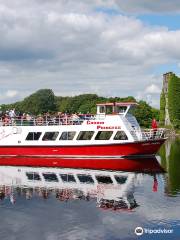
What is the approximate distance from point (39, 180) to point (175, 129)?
265 ft

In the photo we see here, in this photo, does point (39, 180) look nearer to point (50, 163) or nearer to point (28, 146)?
point (50, 163)

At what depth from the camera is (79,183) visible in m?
32.7

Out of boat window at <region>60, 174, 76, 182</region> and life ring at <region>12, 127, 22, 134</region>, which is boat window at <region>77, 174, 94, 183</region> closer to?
boat window at <region>60, 174, 76, 182</region>

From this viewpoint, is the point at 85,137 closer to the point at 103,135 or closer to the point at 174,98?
the point at 103,135

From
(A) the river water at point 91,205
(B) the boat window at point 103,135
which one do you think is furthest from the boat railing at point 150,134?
(A) the river water at point 91,205

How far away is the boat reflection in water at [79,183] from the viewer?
27.7 m

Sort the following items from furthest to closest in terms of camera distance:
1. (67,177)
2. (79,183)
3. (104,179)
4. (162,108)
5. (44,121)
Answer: (162,108)
(44,121)
(67,177)
(104,179)
(79,183)

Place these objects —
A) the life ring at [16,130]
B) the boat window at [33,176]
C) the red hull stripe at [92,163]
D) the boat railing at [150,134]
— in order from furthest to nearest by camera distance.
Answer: the life ring at [16,130] < the boat railing at [150,134] < the red hull stripe at [92,163] < the boat window at [33,176]

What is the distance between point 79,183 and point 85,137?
1310 cm

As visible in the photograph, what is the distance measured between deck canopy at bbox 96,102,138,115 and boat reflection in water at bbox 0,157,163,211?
17.9ft

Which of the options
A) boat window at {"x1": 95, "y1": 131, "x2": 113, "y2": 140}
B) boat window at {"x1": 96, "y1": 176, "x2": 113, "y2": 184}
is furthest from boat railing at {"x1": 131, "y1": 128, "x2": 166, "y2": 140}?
boat window at {"x1": 96, "y1": 176, "x2": 113, "y2": 184}

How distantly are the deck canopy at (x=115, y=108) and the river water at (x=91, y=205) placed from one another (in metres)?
9.25

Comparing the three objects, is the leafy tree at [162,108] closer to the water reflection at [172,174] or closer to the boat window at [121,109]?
the water reflection at [172,174]

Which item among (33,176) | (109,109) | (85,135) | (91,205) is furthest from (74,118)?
(91,205)
